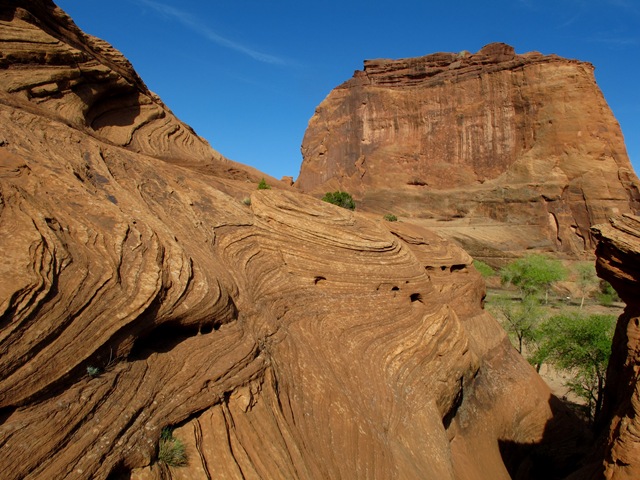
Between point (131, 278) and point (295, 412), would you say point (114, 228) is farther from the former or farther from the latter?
point (295, 412)

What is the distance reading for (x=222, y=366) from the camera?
22.1 feet

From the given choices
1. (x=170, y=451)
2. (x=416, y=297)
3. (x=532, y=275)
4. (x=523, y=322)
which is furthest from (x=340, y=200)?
(x=170, y=451)

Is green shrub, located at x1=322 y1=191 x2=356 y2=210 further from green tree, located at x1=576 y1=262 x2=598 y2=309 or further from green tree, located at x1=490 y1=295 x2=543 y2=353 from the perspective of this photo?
green tree, located at x1=576 y1=262 x2=598 y2=309

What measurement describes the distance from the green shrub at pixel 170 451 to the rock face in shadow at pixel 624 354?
728 centimetres

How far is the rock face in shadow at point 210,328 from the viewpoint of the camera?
4977mm

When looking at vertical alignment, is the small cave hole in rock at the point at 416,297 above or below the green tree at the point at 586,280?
above

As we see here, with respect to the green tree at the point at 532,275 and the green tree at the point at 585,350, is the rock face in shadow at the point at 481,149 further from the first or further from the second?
the green tree at the point at 585,350

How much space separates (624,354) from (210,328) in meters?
8.77

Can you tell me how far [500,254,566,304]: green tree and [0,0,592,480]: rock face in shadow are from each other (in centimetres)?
2524

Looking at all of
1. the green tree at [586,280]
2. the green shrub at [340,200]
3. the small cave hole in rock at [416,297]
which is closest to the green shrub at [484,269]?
the green tree at [586,280]

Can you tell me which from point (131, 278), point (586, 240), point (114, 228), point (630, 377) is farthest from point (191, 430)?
point (586, 240)

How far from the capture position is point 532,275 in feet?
126

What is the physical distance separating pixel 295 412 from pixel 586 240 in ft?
179

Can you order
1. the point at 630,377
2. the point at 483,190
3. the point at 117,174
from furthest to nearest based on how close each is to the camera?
1. the point at 483,190
2. the point at 117,174
3. the point at 630,377
